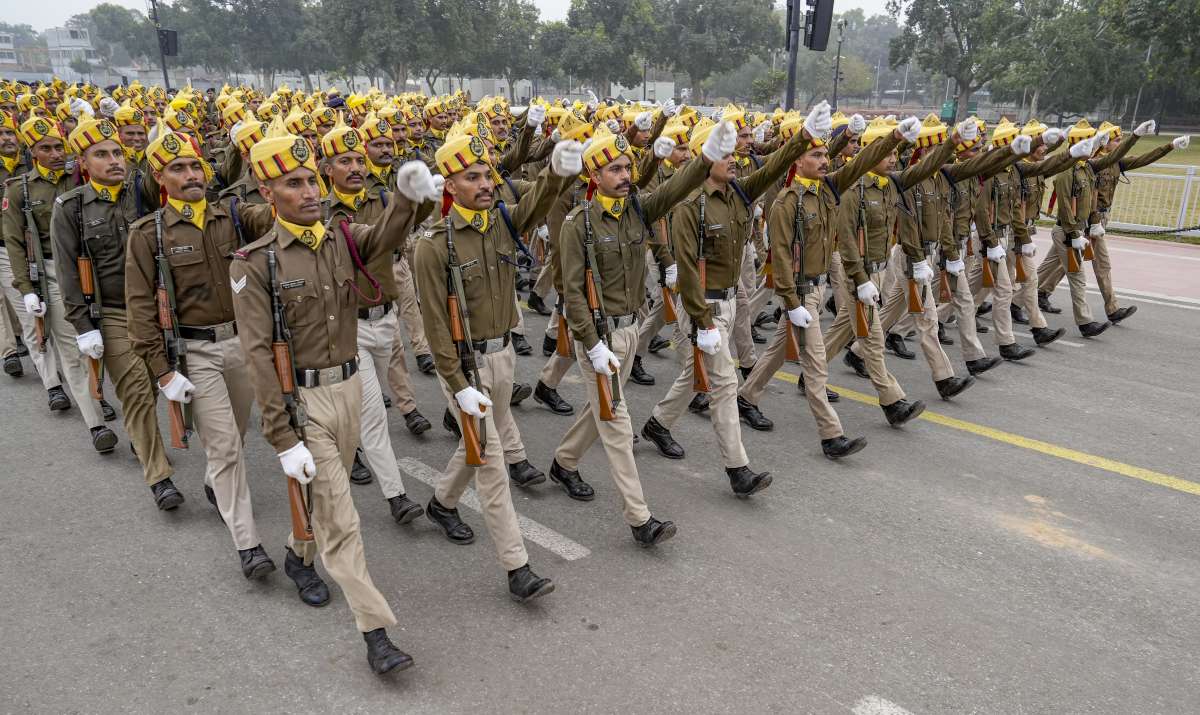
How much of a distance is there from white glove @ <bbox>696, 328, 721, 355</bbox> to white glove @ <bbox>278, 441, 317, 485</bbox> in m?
2.53

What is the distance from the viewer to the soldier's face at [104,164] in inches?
201

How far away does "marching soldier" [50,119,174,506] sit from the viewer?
16.3 feet

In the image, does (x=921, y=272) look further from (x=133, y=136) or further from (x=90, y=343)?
(x=133, y=136)

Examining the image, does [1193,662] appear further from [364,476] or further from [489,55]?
[489,55]

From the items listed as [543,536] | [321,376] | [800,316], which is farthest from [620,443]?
[800,316]

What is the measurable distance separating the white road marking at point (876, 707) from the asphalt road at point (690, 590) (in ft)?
0.04

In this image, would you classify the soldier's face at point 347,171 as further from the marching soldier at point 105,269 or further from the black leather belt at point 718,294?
the black leather belt at point 718,294

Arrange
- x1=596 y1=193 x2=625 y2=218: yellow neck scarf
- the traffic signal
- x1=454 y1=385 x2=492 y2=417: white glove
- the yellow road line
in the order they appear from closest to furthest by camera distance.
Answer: x1=454 y1=385 x2=492 y2=417: white glove, x1=596 y1=193 x2=625 y2=218: yellow neck scarf, the yellow road line, the traffic signal

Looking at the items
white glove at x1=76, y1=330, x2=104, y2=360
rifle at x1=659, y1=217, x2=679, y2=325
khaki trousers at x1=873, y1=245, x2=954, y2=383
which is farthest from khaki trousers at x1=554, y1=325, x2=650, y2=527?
white glove at x1=76, y1=330, x2=104, y2=360

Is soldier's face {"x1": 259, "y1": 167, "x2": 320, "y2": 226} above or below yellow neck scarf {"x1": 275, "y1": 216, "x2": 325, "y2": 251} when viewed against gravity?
above

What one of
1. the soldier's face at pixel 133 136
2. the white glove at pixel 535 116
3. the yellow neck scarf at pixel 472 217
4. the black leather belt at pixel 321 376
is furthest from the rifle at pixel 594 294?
the soldier's face at pixel 133 136

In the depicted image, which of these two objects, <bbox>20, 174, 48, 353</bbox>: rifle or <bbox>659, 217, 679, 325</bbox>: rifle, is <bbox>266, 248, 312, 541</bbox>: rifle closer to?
<bbox>659, 217, 679, 325</bbox>: rifle

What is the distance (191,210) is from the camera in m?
4.45

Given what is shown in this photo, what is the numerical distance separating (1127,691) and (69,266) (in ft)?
19.0
